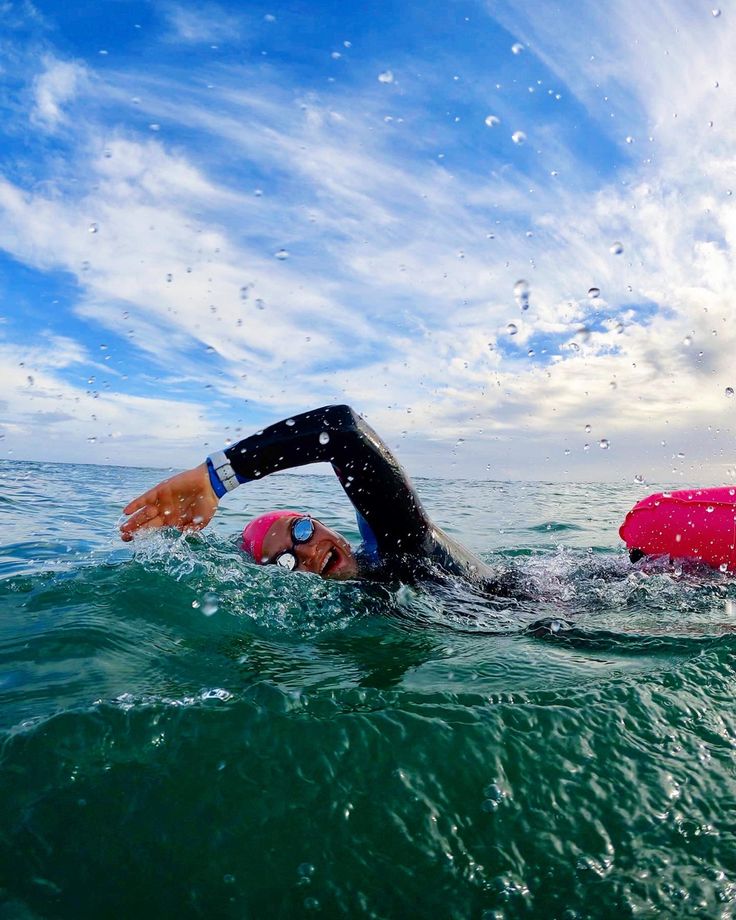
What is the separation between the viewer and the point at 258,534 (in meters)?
4.35

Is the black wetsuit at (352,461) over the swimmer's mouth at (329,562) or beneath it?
over

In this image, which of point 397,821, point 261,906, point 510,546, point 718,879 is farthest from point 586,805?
point 510,546

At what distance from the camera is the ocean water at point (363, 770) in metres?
1.49

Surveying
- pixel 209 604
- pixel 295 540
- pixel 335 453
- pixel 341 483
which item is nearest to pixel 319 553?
pixel 295 540

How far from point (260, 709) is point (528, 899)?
1019 mm

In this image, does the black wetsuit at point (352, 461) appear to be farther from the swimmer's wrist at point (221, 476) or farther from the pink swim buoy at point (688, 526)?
the pink swim buoy at point (688, 526)

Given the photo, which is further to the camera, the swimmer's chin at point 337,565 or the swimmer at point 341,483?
the swimmer's chin at point 337,565

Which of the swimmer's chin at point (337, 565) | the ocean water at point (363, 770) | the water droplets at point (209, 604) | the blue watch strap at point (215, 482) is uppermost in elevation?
the blue watch strap at point (215, 482)

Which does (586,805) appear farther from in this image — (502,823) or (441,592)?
(441,592)

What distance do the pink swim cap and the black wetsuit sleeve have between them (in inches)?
35.4

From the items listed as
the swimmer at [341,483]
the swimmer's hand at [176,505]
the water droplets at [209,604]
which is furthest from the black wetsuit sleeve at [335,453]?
the water droplets at [209,604]

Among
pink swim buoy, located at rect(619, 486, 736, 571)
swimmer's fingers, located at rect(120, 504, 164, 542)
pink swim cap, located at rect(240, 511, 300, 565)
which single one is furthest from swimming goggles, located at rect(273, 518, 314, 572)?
pink swim buoy, located at rect(619, 486, 736, 571)

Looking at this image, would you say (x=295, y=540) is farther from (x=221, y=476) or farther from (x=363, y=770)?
(x=363, y=770)

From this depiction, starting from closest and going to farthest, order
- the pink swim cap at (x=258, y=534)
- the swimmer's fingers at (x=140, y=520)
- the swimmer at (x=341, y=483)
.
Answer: the swimmer's fingers at (x=140, y=520) → the swimmer at (x=341, y=483) → the pink swim cap at (x=258, y=534)
